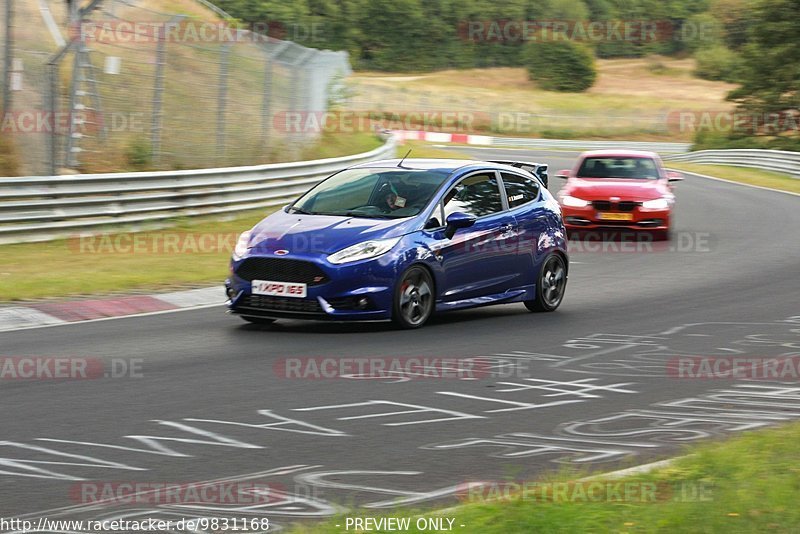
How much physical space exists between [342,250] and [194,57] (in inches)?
483

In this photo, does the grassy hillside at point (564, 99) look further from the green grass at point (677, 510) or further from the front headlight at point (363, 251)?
the green grass at point (677, 510)

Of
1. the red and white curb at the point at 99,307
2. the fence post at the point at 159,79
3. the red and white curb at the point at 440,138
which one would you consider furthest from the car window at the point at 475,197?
the red and white curb at the point at 440,138

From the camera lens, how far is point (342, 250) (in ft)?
35.2

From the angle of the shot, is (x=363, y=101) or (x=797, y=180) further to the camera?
(x=363, y=101)

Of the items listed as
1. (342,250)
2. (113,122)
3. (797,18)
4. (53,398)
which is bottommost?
(53,398)

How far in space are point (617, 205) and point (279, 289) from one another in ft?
35.3

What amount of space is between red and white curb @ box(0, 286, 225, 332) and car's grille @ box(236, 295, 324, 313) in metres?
1.83

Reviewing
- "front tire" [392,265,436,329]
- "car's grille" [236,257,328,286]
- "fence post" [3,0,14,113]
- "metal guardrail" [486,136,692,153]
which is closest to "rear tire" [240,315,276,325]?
"car's grille" [236,257,328,286]

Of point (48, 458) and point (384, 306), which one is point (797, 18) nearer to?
Result: point (384, 306)

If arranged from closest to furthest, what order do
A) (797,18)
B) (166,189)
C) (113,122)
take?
(166,189) → (113,122) → (797,18)

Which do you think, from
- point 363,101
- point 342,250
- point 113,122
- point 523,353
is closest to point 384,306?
point 342,250

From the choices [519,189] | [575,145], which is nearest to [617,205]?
[519,189]

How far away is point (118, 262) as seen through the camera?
16.0 meters

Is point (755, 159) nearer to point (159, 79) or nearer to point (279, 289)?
point (159, 79)
